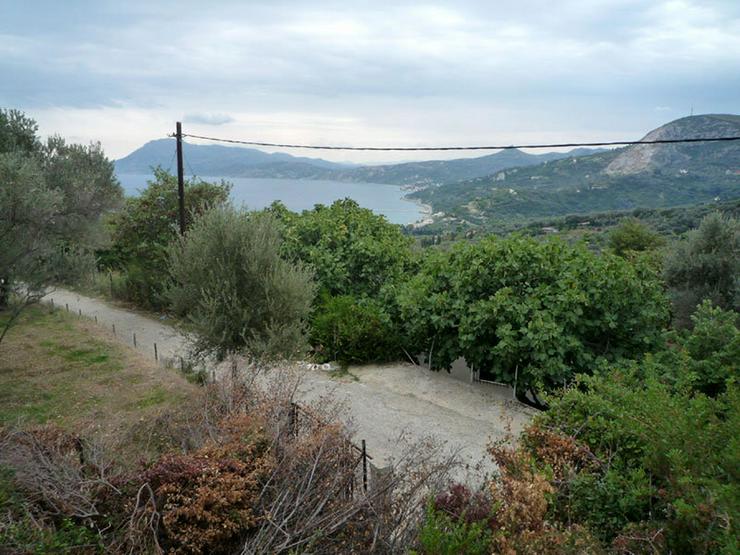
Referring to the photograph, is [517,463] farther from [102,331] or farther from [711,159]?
[711,159]

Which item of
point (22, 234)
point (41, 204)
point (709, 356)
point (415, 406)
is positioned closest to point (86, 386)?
point (22, 234)

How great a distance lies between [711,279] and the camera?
17.7m

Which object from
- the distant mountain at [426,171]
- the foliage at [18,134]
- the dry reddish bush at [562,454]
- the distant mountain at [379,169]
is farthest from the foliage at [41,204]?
the distant mountain at [426,171]

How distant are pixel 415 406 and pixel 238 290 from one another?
4.37 meters

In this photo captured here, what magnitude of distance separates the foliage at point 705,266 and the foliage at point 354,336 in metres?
10.9

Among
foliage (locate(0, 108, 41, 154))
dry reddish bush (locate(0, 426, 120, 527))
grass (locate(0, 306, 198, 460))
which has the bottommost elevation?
grass (locate(0, 306, 198, 460))

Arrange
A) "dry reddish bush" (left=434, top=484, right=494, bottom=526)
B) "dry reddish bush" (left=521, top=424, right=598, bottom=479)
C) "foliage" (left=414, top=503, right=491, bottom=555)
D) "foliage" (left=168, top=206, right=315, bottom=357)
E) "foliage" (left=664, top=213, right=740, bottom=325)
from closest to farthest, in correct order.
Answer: "foliage" (left=414, top=503, right=491, bottom=555)
"dry reddish bush" (left=434, top=484, right=494, bottom=526)
"dry reddish bush" (left=521, top=424, right=598, bottom=479)
"foliage" (left=168, top=206, right=315, bottom=357)
"foliage" (left=664, top=213, right=740, bottom=325)

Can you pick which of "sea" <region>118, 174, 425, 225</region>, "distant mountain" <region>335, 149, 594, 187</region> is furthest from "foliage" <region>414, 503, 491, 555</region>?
"distant mountain" <region>335, 149, 594, 187</region>

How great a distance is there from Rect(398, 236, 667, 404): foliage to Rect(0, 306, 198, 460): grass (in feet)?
19.0

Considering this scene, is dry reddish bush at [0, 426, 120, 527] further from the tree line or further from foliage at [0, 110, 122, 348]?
foliage at [0, 110, 122, 348]

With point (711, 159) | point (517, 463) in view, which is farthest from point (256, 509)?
point (711, 159)

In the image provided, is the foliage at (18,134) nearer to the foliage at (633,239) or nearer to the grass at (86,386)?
the grass at (86,386)

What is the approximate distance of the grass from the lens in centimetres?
848

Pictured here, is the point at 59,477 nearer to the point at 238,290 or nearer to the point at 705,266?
the point at 238,290
